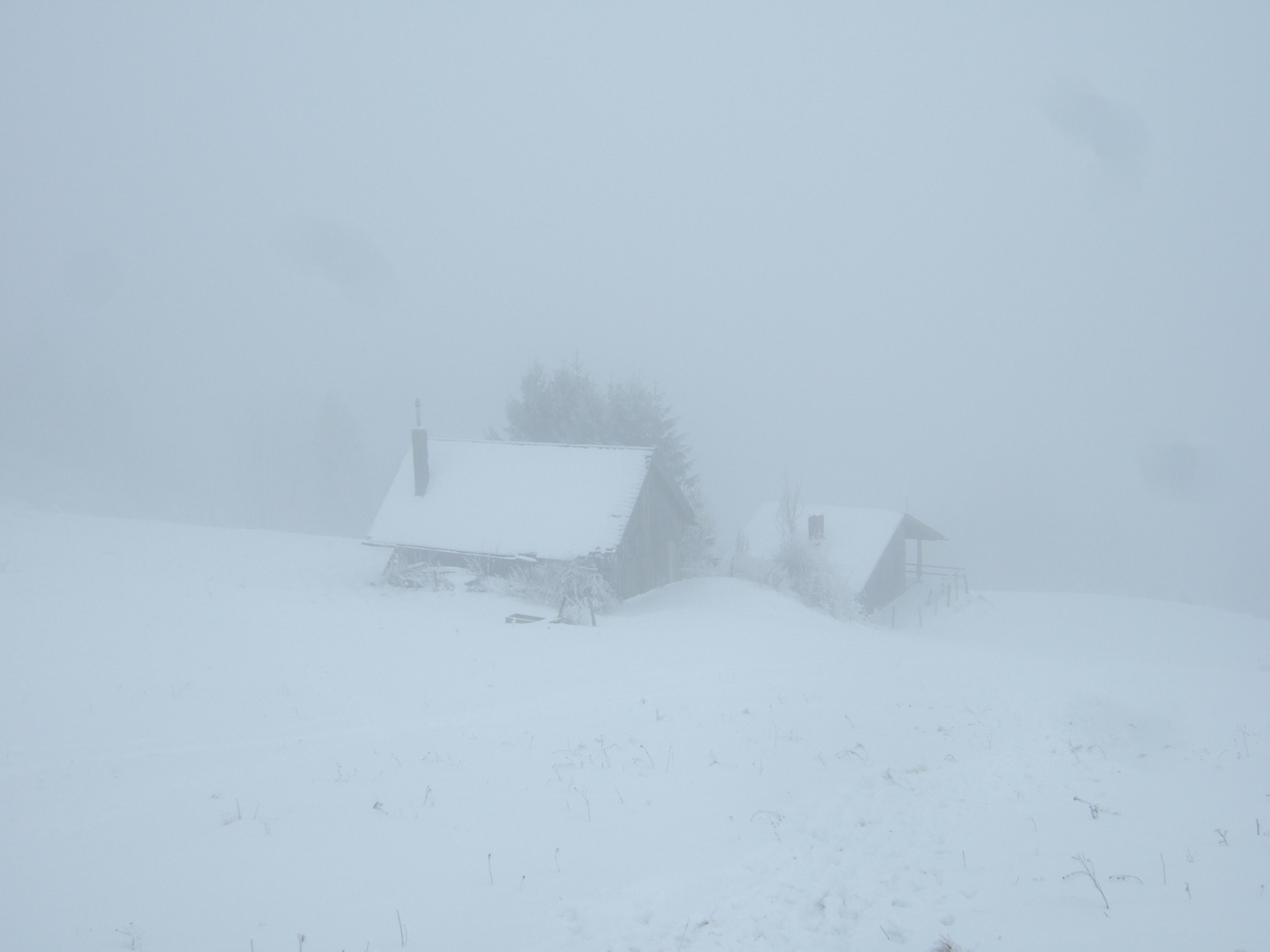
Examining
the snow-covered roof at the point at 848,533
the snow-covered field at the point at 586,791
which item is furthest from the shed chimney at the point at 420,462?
the snow-covered roof at the point at 848,533

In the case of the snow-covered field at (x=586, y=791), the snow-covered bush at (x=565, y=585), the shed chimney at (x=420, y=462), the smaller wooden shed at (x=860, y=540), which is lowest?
the snow-covered field at (x=586, y=791)

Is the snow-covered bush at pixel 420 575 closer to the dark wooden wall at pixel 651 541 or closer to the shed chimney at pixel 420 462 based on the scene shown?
the shed chimney at pixel 420 462

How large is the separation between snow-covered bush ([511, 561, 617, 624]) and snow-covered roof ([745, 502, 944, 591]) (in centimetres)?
1161

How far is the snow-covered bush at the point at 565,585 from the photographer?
23.4 m

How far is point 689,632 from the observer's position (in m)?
18.2

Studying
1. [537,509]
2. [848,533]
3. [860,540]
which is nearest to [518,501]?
[537,509]

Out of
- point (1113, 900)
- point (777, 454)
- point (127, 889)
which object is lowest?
point (127, 889)

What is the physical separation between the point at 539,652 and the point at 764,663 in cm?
429

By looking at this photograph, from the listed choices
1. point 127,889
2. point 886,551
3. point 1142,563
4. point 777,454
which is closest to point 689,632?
point 127,889

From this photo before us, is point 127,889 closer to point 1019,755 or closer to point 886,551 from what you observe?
point 1019,755

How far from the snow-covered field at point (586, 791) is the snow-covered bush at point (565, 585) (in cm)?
668

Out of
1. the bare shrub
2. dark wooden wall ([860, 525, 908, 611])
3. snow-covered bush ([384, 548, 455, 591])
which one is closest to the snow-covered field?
snow-covered bush ([384, 548, 455, 591])

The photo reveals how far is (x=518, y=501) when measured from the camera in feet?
90.9

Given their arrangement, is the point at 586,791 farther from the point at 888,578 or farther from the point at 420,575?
the point at 888,578
